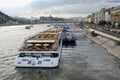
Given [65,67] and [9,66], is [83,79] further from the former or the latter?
[9,66]

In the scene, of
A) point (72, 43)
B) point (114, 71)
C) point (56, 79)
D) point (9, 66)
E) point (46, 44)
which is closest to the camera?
point (56, 79)

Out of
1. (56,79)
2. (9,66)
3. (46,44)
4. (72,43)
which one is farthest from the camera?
(72,43)

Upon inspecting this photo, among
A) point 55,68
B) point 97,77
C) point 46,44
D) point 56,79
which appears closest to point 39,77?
point 56,79

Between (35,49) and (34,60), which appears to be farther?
(35,49)

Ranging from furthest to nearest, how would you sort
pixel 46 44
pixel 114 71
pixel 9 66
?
pixel 46 44
pixel 9 66
pixel 114 71

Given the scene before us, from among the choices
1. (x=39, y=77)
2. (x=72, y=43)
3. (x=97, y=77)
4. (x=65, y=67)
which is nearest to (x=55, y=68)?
(x=65, y=67)

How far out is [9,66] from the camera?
139 feet

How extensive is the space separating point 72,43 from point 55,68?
134 feet

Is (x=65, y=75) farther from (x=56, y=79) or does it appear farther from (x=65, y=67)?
(x=65, y=67)

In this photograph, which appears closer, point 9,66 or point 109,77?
point 109,77

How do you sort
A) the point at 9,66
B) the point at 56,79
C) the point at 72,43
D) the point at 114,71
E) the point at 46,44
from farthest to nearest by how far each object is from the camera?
the point at 72,43
the point at 46,44
the point at 9,66
the point at 114,71
the point at 56,79

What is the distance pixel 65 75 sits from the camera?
36.1 meters

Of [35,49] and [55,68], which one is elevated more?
[35,49]

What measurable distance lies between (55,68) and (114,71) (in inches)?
352
